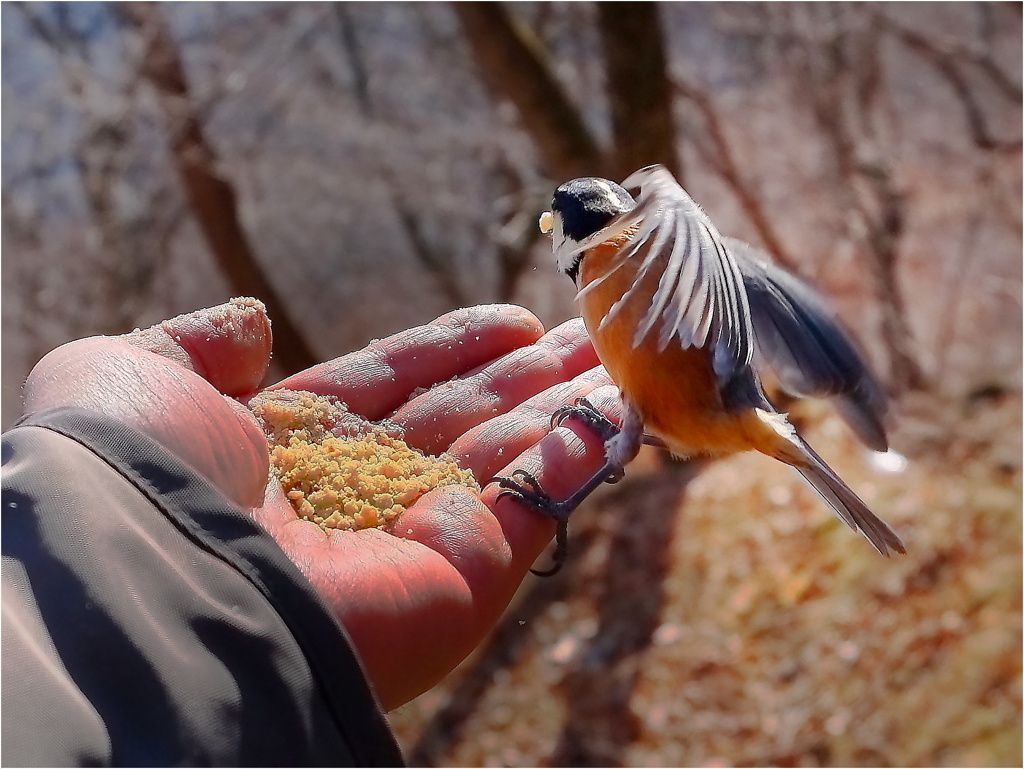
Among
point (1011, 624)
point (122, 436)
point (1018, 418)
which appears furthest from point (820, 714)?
point (122, 436)

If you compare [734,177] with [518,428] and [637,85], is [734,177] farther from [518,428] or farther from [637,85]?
[518,428]

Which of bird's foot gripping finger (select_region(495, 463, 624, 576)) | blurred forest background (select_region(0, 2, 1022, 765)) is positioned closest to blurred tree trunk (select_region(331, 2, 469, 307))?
blurred forest background (select_region(0, 2, 1022, 765))

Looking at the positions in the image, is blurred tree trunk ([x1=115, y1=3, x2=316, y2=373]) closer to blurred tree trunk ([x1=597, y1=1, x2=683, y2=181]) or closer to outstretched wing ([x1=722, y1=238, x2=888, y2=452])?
blurred tree trunk ([x1=597, y1=1, x2=683, y2=181])

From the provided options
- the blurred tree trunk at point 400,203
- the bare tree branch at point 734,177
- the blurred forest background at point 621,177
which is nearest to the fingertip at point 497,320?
the blurred forest background at point 621,177

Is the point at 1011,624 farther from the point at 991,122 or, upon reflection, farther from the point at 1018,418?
the point at 991,122

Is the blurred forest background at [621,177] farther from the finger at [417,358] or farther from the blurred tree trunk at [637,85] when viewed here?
the finger at [417,358]
